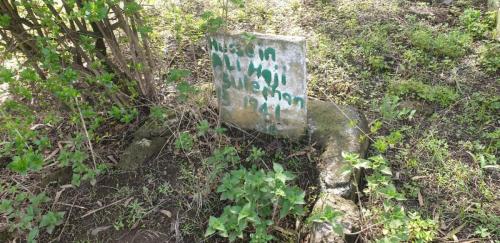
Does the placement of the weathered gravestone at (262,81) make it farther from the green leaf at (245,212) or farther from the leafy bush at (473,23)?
the leafy bush at (473,23)

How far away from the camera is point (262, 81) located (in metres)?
2.59

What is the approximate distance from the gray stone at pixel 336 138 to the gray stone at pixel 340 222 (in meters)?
0.09

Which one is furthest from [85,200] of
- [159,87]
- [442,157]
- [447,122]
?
[447,122]

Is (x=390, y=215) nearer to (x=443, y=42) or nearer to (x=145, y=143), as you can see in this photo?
(x=145, y=143)

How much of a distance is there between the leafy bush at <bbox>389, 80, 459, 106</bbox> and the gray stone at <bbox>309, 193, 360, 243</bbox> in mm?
1245

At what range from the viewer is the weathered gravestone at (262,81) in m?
2.40

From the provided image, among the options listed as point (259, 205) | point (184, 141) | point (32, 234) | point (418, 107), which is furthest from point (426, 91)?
point (32, 234)

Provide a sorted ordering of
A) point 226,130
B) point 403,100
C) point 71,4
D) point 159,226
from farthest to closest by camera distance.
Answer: point 403,100 < point 226,130 < point 159,226 < point 71,4

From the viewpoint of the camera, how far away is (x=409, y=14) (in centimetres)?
398

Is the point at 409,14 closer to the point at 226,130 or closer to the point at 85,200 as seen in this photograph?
the point at 226,130

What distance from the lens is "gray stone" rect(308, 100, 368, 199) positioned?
7.93 ft

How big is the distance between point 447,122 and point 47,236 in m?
2.74

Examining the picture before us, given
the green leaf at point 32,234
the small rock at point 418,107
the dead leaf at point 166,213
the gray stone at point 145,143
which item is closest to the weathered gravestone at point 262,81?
the gray stone at point 145,143

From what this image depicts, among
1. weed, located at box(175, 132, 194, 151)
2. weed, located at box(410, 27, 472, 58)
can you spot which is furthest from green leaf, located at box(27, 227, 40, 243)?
weed, located at box(410, 27, 472, 58)
